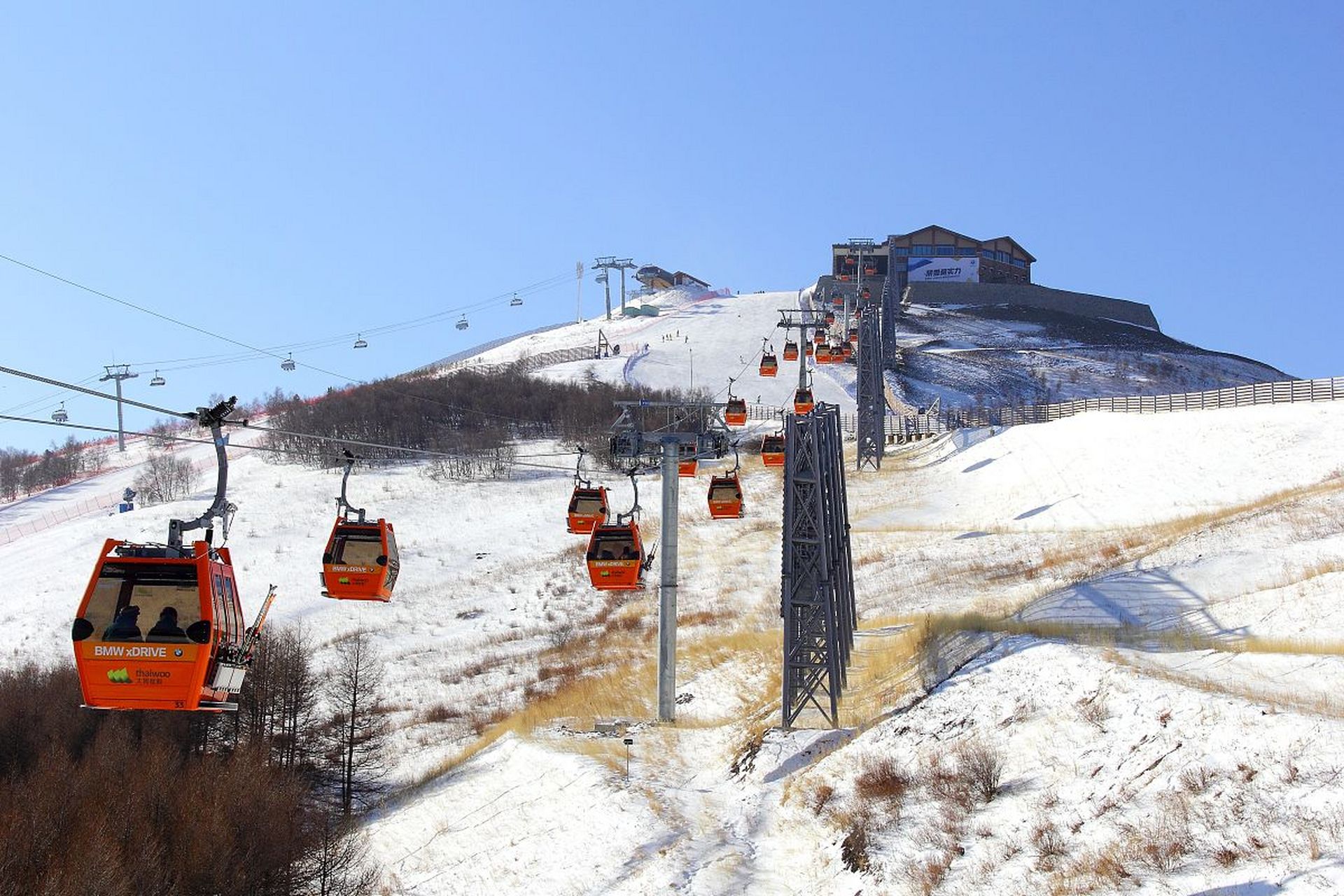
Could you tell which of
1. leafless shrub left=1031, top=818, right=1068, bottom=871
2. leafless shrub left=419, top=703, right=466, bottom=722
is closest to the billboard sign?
leafless shrub left=419, top=703, right=466, bottom=722

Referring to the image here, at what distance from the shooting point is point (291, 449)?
98.6m

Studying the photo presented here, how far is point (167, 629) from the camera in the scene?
530 inches

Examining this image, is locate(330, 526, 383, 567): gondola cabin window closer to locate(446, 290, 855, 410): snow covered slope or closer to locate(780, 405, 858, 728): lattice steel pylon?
locate(780, 405, 858, 728): lattice steel pylon

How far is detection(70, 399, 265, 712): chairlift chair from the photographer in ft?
43.8

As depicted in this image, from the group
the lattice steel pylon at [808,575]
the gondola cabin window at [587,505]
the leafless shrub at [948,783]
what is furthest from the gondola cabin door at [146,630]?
the gondola cabin window at [587,505]

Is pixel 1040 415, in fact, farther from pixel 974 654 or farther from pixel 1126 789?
pixel 1126 789

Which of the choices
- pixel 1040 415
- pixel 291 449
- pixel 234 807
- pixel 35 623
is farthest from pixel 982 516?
pixel 291 449

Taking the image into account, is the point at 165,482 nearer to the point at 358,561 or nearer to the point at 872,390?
the point at 872,390

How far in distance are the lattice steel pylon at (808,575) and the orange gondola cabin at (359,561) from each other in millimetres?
9762

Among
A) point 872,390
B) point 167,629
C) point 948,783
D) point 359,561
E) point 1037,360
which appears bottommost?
point 948,783

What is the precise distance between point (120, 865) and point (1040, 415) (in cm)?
6016

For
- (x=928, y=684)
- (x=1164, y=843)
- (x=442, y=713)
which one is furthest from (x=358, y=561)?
(x=442, y=713)

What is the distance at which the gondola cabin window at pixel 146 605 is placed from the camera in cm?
1338

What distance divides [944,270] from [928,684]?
14705 centimetres
